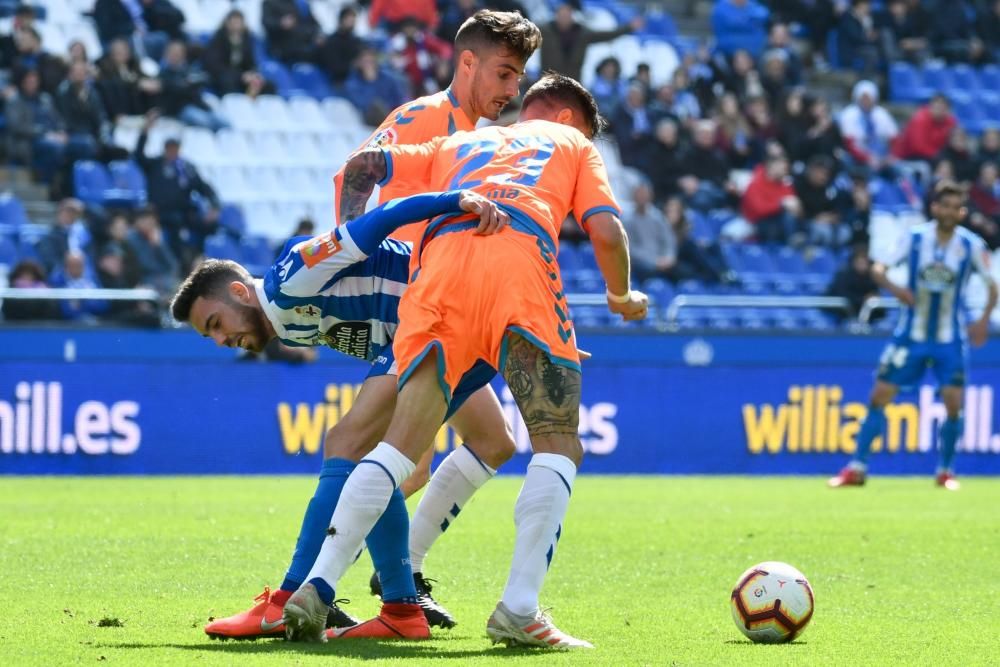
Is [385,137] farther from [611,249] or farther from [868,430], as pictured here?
[868,430]

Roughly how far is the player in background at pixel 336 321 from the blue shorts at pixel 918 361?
→ 9332 mm

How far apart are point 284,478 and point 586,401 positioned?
10.5 feet

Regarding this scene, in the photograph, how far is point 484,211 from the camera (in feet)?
18.5

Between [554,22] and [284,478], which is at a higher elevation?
[554,22]

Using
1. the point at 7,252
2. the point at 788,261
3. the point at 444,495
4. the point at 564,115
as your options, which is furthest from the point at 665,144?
the point at 564,115

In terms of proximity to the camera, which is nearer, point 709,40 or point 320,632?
point 320,632

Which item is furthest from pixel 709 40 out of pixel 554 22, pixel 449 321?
pixel 449 321

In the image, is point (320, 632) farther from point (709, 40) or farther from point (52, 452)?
point (709, 40)

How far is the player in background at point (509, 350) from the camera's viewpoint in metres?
5.60

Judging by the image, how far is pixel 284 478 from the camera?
50.5 feet

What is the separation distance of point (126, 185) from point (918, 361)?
9002 millimetres

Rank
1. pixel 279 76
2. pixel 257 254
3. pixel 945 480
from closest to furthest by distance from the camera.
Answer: pixel 945 480 < pixel 257 254 < pixel 279 76

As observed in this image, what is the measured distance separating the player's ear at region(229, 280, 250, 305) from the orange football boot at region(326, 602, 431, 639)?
1255 millimetres

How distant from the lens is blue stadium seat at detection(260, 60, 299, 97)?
2131 centimetres
